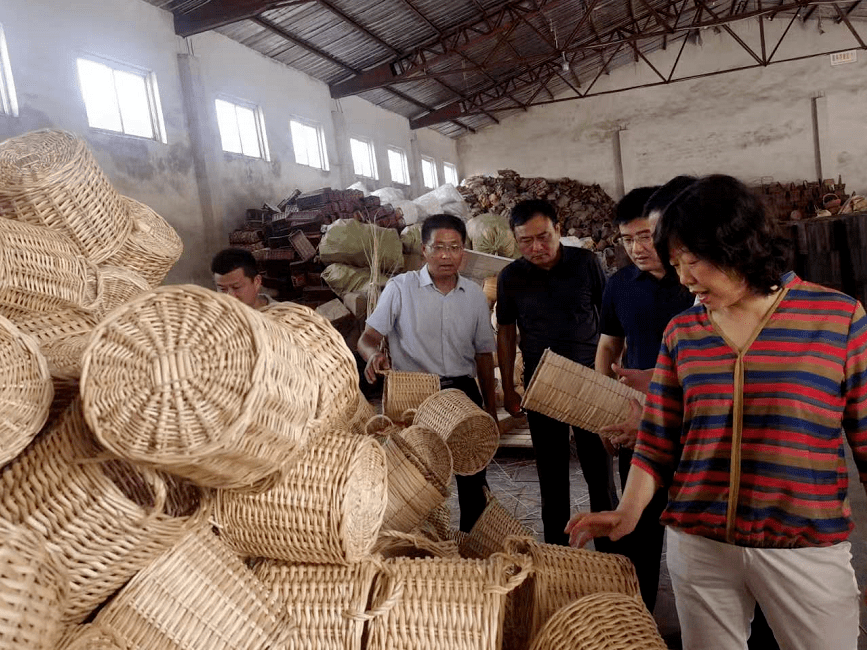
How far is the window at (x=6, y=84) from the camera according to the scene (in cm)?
520

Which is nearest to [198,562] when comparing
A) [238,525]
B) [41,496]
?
[238,525]

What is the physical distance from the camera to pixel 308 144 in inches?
398

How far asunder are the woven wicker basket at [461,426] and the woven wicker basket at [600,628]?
3.79 feet

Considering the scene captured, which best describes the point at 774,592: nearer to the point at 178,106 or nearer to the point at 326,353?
the point at 326,353

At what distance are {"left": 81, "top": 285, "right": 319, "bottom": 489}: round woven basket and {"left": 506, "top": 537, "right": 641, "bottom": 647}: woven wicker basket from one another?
0.87 metres

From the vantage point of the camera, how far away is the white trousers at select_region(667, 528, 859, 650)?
1.35 metres

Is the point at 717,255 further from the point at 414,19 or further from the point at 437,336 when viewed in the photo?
the point at 414,19

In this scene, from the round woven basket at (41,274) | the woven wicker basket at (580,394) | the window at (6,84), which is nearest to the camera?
the round woven basket at (41,274)

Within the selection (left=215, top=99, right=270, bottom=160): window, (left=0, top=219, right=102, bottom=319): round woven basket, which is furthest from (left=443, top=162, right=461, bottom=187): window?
(left=0, top=219, right=102, bottom=319): round woven basket

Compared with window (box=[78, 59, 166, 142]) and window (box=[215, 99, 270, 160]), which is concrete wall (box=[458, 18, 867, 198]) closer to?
window (box=[215, 99, 270, 160])

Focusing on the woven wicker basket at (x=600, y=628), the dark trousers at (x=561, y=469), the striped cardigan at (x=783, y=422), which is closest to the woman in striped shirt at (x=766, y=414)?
the striped cardigan at (x=783, y=422)

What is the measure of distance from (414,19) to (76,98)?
538cm

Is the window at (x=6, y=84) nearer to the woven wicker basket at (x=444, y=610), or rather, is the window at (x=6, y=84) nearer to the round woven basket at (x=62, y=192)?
the round woven basket at (x=62, y=192)

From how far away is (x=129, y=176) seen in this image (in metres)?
6.41
